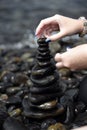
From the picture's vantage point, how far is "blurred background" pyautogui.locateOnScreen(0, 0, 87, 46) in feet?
43.7

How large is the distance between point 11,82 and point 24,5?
863 cm

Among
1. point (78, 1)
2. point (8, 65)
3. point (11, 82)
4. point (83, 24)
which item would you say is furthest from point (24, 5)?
point (83, 24)

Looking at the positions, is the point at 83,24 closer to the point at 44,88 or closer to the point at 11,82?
the point at 44,88

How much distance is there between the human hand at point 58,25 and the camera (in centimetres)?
593

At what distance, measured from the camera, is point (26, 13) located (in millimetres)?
15141

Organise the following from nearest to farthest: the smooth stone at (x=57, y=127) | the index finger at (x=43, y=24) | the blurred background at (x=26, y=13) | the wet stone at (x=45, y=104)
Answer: the smooth stone at (x=57, y=127), the wet stone at (x=45, y=104), the index finger at (x=43, y=24), the blurred background at (x=26, y=13)

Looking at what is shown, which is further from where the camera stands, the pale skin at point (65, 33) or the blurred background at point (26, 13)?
the blurred background at point (26, 13)

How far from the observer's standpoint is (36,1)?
1628 centimetres

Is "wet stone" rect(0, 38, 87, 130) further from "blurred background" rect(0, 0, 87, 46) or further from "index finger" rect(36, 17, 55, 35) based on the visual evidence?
"blurred background" rect(0, 0, 87, 46)

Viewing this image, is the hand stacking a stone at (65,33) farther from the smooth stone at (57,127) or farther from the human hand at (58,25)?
the smooth stone at (57,127)

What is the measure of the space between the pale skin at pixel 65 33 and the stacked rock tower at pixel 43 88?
0.19 meters

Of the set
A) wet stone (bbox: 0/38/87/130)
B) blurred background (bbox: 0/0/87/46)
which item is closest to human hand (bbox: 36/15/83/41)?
wet stone (bbox: 0/38/87/130)

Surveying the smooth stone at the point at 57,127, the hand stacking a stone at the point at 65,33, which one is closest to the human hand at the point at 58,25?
the hand stacking a stone at the point at 65,33

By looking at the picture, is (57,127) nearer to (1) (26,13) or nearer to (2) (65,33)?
(2) (65,33)
